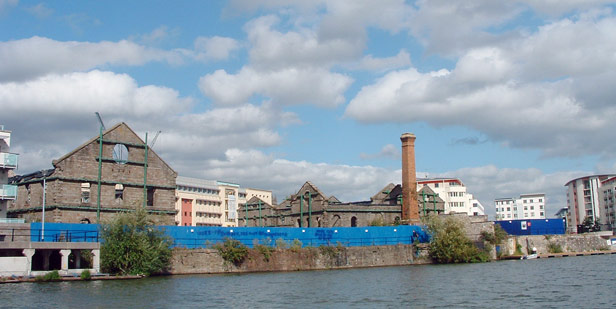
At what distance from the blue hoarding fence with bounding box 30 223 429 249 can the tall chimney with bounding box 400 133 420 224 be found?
1415cm

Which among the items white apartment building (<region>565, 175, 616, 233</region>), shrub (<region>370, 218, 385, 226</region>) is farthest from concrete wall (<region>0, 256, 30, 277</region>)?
white apartment building (<region>565, 175, 616, 233</region>)

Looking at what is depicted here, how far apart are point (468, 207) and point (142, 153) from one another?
334ft

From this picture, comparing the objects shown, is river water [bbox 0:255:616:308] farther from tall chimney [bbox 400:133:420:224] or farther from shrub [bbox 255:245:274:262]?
tall chimney [bbox 400:133:420:224]

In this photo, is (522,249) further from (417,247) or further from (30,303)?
(30,303)

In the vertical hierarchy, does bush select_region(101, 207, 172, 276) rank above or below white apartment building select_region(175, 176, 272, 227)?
below

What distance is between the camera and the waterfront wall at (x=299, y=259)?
55406 millimetres

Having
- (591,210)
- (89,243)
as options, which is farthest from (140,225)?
(591,210)

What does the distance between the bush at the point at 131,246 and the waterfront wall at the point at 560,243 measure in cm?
4916

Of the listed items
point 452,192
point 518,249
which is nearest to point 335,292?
point 518,249

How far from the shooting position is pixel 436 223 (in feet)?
233

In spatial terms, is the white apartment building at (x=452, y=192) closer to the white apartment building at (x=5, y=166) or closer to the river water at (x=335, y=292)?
the river water at (x=335, y=292)

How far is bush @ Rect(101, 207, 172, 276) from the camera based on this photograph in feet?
162

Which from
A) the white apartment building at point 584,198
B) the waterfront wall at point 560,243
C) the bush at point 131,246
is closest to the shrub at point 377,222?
the waterfront wall at point 560,243

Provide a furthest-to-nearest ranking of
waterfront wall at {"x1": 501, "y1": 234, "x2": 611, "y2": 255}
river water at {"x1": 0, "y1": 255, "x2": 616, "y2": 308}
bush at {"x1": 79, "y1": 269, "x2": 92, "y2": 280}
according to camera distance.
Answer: waterfront wall at {"x1": 501, "y1": 234, "x2": 611, "y2": 255} → bush at {"x1": 79, "y1": 269, "x2": 92, "y2": 280} → river water at {"x1": 0, "y1": 255, "x2": 616, "y2": 308}
